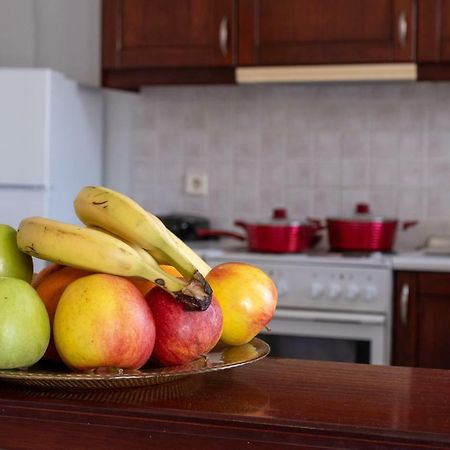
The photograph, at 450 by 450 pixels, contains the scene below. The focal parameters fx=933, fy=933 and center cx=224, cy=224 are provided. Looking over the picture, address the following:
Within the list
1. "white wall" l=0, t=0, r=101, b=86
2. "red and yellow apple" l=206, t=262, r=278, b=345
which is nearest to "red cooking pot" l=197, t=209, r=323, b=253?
"white wall" l=0, t=0, r=101, b=86

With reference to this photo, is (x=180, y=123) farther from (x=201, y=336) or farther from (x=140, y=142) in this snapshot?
(x=201, y=336)

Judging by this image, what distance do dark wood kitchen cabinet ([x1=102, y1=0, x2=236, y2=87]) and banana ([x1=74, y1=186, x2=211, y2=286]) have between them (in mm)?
2391

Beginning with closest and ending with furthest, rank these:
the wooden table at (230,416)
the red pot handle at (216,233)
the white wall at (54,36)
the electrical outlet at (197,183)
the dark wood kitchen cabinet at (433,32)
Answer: the wooden table at (230,416), the dark wood kitchen cabinet at (433,32), the red pot handle at (216,233), the electrical outlet at (197,183), the white wall at (54,36)

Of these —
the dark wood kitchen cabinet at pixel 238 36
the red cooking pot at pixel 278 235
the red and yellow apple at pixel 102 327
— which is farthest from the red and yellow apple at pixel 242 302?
the dark wood kitchen cabinet at pixel 238 36

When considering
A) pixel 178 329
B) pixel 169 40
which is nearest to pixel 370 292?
pixel 169 40

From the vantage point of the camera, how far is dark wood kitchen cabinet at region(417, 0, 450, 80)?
10.3ft

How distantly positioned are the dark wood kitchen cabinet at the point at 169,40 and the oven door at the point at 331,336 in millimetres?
938

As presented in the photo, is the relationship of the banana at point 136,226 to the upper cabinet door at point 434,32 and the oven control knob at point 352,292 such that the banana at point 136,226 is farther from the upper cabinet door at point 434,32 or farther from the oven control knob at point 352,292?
the upper cabinet door at point 434,32

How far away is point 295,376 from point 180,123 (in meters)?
2.81

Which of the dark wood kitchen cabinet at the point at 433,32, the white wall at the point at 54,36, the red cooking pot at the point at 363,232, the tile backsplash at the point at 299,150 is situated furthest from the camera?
the white wall at the point at 54,36

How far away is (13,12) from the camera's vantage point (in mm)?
3961

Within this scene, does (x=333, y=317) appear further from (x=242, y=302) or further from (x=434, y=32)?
(x=242, y=302)

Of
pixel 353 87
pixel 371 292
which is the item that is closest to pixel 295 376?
pixel 371 292

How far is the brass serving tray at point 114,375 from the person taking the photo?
900 millimetres
